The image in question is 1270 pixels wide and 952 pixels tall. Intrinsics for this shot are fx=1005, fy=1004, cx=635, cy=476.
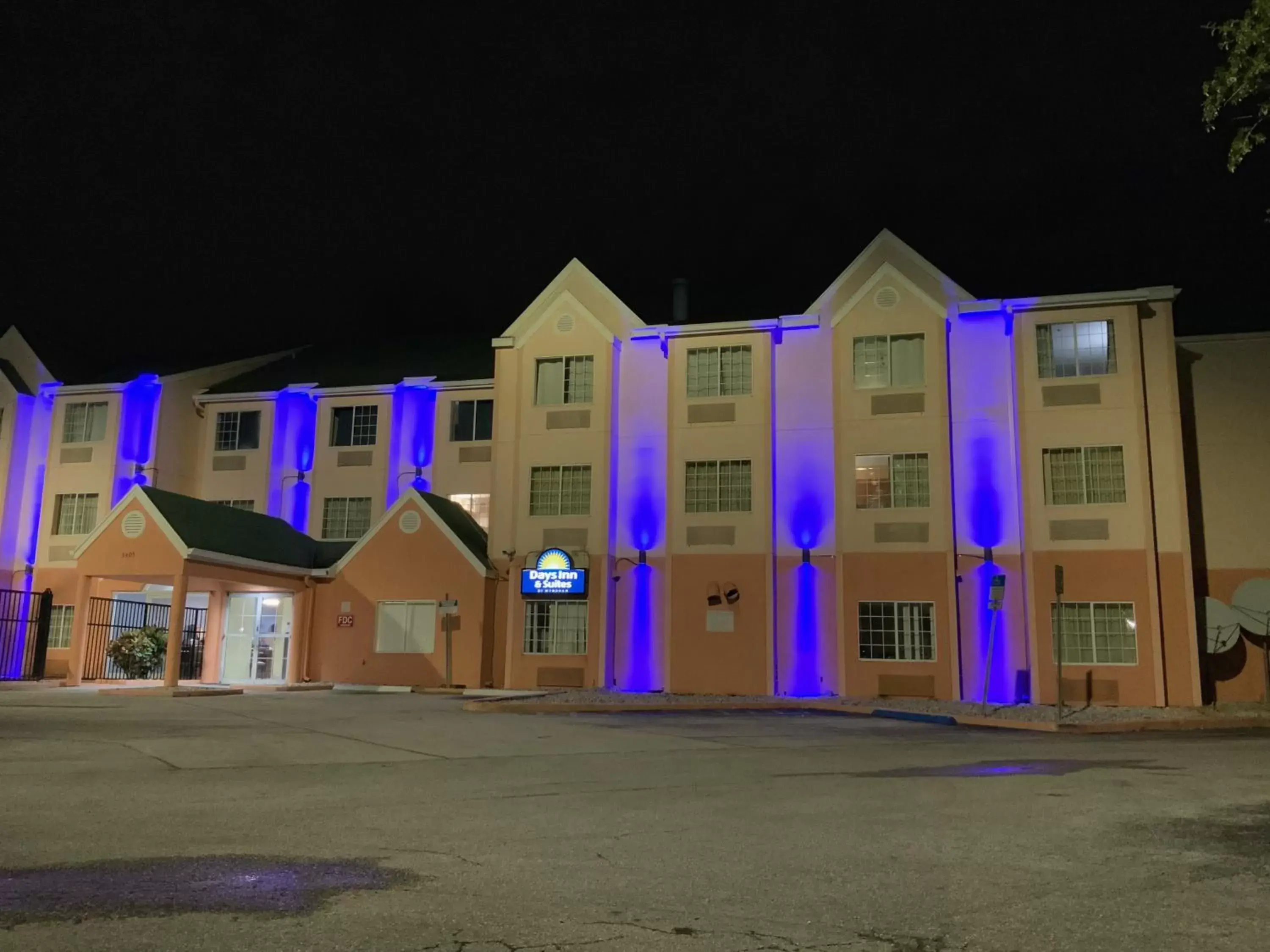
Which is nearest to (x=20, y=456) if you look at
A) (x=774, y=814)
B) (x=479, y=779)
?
(x=479, y=779)

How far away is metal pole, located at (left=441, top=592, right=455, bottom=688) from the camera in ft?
87.7

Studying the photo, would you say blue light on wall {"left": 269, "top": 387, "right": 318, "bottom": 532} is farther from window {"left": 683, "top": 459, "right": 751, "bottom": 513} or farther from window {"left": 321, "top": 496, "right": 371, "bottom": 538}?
window {"left": 683, "top": 459, "right": 751, "bottom": 513}

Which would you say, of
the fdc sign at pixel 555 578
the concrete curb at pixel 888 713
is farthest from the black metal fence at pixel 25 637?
the concrete curb at pixel 888 713

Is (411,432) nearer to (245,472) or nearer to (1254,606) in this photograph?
(245,472)

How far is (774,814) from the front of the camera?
26.9 ft

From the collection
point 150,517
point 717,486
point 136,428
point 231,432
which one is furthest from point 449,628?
point 136,428

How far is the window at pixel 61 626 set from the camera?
103 ft

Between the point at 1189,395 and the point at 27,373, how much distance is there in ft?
118

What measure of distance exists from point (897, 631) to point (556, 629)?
9029 millimetres

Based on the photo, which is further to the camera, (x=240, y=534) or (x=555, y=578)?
(x=240, y=534)

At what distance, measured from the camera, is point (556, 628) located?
1081 inches

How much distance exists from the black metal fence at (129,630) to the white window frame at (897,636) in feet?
55.5

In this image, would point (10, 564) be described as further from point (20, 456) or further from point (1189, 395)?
point (1189, 395)

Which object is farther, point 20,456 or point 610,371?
point 20,456
